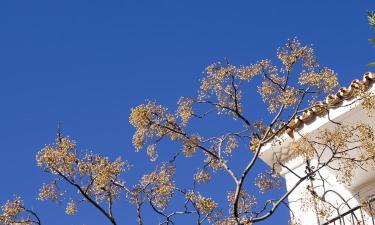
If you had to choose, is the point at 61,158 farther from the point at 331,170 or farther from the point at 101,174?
the point at 331,170

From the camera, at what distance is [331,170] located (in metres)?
11.0

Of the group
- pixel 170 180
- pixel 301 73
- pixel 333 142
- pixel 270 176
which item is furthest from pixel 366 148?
pixel 170 180

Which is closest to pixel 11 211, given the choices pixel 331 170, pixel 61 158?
pixel 61 158

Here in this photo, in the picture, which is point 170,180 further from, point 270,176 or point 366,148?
point 366,148

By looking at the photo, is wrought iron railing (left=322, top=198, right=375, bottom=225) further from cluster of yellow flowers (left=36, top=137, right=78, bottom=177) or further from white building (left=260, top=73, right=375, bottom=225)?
cluster of yellow flowers (left=36, top=137, right=78, bottom=177)

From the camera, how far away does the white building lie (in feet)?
31.7

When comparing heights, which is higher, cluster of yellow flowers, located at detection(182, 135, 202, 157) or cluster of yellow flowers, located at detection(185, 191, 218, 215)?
cluster of yellow flowers, located at detection(182, 135, 202, 157)

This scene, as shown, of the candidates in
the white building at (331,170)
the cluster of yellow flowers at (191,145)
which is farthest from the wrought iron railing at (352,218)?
the cluster of yellow flowers at (191,145)

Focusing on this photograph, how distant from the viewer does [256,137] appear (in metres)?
9.10

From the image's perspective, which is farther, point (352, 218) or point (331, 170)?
point (331, 170)

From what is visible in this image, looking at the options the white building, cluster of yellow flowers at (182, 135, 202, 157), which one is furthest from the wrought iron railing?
cluster of yellow flowers at (182, 135, 202, 157)

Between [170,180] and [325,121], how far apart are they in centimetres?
316

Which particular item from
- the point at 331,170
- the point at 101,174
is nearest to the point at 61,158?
the point at 101,174

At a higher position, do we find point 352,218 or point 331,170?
point 331,170
